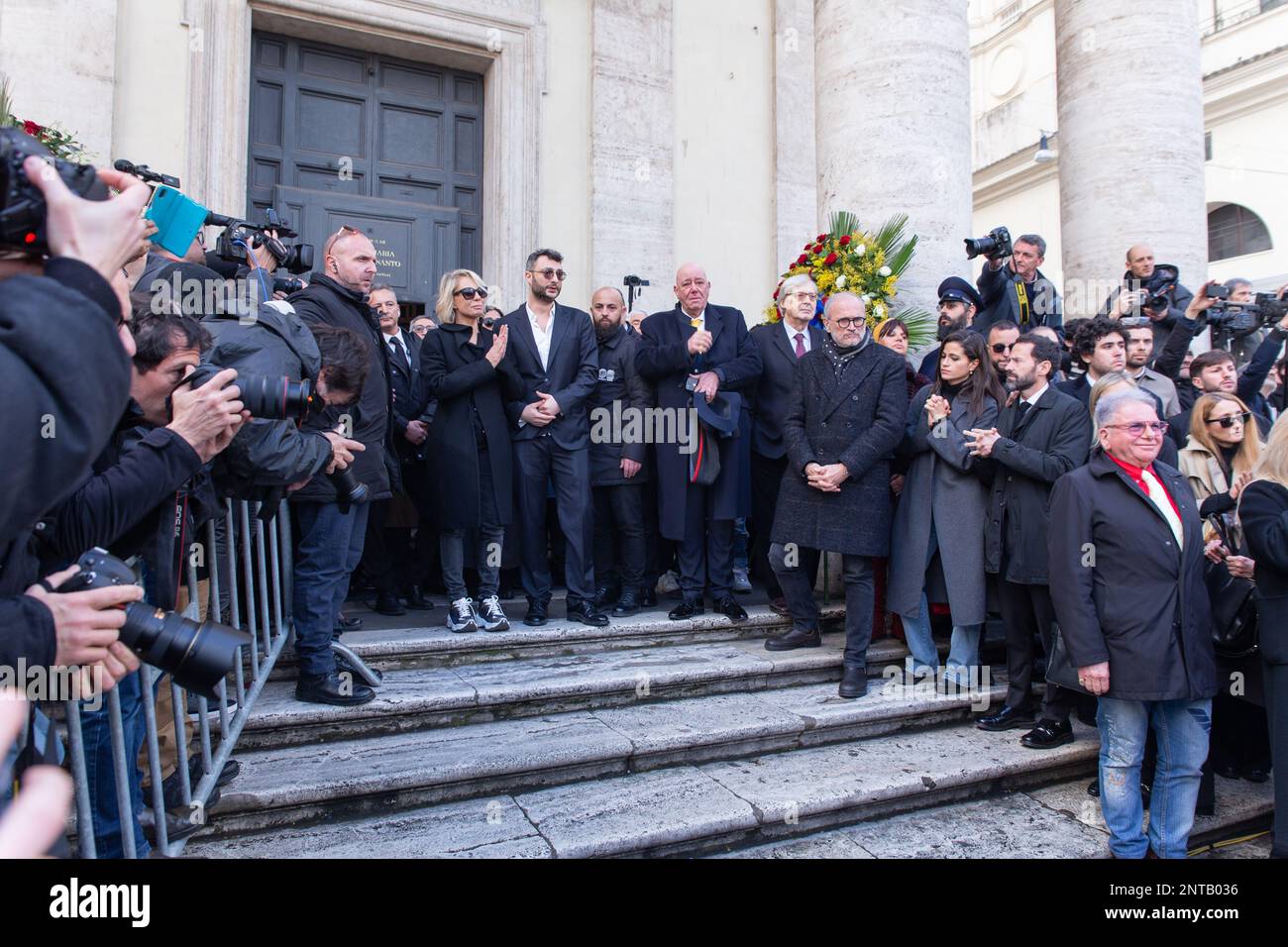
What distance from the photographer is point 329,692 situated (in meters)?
3.98

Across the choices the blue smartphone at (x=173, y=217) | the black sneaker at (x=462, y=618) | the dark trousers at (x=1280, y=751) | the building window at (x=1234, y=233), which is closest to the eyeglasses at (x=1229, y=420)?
the dark trousers at (x=1280, y=751)

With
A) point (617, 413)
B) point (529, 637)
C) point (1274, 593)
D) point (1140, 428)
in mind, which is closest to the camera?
point (1274, 593)

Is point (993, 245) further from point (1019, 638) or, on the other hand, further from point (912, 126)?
point (1019, 638)

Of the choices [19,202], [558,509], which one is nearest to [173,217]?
[19,202]

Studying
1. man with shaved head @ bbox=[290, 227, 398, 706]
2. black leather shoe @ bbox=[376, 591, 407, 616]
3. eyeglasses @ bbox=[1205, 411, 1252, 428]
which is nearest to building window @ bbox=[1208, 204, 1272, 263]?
eyeglasses @ bbox=[1205, 411, 1252, 428]

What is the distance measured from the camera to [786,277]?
653 cm

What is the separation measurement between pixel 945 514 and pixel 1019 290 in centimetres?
249

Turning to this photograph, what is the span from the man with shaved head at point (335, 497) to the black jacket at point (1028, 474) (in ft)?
10.8

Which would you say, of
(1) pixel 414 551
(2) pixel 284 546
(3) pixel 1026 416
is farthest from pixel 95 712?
(3) pixel 1026 416

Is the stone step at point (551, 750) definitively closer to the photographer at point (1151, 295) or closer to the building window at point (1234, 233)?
the photographer at point (1151, 295)

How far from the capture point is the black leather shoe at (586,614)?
540cm

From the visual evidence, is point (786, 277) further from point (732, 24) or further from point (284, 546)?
point (732, 24)

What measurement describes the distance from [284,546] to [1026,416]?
4.01m

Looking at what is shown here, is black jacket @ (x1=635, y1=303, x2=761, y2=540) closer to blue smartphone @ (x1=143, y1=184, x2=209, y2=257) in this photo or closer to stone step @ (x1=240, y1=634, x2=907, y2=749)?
stone step @ (x1=240, y1=634, x2=907, y2=749)
